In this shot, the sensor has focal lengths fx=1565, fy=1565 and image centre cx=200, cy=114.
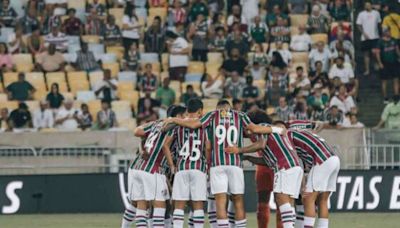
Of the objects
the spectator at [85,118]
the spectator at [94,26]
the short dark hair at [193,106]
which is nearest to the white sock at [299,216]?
the short dark hair at [193,106]

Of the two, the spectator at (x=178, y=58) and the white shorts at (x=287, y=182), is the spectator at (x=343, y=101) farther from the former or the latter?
the white shorts at (x=287, y=182)

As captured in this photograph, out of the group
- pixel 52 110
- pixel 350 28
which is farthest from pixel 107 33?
pixel 350 28

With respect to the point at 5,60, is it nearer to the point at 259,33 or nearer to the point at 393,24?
the point at 259,33

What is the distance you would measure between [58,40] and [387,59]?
25.5ft

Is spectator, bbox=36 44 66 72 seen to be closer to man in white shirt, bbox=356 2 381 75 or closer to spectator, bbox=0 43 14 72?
spectator, bbox=0 43 14 72

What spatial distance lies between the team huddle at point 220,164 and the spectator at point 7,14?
16145 millimetres

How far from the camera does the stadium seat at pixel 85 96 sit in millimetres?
35531

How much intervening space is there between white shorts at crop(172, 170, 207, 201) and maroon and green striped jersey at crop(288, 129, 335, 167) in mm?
1459

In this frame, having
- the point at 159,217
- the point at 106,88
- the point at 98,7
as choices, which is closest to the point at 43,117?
the point at 106,88

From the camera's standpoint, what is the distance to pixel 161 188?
73.6 feet

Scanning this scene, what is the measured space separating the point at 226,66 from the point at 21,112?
15.9ft

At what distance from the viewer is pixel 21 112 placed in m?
34.5

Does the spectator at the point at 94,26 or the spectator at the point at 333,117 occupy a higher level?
the spectator at the point at 94,26

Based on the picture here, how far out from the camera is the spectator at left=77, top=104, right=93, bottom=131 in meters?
34.4
